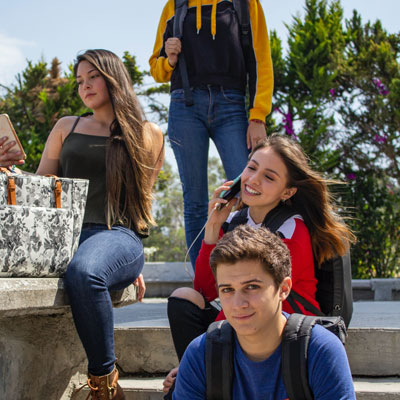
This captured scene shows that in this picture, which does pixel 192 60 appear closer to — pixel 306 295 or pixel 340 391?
pixel 306 295

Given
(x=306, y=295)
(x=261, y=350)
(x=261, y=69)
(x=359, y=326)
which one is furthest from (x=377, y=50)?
(x=261, y=350)

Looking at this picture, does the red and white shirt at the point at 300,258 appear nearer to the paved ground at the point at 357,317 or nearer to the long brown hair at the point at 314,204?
the long brown hair at the point at 314,204

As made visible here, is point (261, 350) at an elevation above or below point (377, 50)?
below

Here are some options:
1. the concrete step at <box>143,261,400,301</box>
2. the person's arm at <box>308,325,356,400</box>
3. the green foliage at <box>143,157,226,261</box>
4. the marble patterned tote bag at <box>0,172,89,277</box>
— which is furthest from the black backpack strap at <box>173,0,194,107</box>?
the green foliage at <box>143,157,226,261</box>

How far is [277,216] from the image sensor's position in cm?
247

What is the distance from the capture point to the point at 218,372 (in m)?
1.90

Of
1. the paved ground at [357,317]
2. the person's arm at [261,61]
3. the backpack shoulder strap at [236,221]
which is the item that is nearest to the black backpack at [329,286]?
the backpack shoulder strap at [236,221]

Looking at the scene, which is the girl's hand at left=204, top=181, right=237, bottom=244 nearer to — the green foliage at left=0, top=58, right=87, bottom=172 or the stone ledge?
the stone ledge

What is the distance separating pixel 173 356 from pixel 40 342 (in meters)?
0.66

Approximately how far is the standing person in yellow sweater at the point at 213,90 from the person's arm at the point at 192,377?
1332 millimetres

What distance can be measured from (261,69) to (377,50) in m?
3.95

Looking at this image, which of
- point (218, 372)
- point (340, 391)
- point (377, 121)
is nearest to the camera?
point (340, 391)

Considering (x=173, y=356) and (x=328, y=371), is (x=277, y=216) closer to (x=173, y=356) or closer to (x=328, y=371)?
(x=328, y=371)

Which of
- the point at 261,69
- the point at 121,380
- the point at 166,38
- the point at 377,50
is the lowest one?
the point at 121,380
